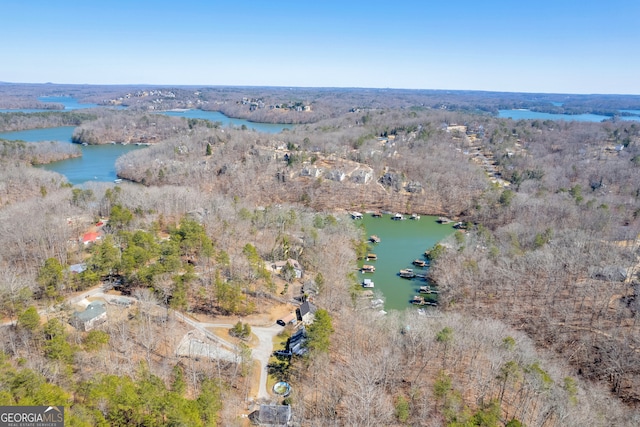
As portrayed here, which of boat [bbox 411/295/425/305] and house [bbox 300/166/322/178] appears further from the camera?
house [bbox 300/166/322/178]

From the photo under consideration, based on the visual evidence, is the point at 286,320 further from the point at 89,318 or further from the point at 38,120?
the point at 38,120

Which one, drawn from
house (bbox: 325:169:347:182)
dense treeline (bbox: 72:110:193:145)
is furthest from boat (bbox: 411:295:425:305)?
dense treeline (bbox: 72:110:193:145)

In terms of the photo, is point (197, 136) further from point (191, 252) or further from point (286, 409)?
point (286, 409)

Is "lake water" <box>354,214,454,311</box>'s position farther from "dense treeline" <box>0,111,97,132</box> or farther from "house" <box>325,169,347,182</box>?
"dense treeline" <box>0,111,97,132</box>

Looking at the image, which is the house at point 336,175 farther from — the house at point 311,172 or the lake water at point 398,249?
the lake water at point 398,249

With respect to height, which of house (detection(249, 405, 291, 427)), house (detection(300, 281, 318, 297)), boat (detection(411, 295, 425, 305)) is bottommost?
boat (detection(411, 295, 425, 305))

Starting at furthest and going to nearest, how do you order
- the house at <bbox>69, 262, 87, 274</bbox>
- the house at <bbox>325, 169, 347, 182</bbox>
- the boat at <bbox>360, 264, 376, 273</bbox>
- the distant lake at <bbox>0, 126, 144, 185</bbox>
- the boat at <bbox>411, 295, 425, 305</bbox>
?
1. the distant lake at <bbox>0, 126, 144, 185</bbox>
2. the house at <bbox>325, 169, 347, 182</bbox>
3. the boat at <bbox>360, 264, 376, 273</bbox>
4. the boat at <bbox>411, 295, 425, 305</bbox>
5. the house at <bbox>69, 262, 87, 274</bbox>

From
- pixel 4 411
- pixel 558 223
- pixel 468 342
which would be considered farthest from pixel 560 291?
pixel 4 411
